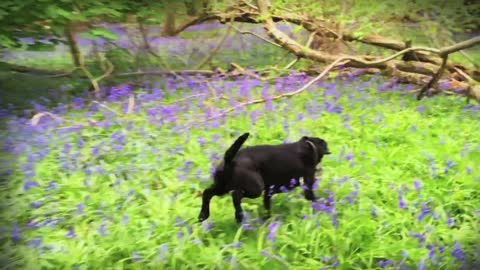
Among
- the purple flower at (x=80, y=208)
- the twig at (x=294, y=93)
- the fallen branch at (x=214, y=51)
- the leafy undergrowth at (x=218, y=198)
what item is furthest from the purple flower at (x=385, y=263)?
the fallen branch at (x=214, y=51)

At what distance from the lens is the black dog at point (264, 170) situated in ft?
2.86

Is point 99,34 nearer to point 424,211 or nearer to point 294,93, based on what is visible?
point 294,93

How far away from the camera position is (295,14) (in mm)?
1282

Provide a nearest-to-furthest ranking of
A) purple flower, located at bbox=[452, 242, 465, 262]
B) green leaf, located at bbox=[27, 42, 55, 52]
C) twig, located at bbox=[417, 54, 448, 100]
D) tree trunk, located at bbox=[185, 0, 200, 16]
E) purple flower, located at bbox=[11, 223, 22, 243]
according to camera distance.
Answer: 1. purple flower, located at bbox=[11, 223, 22, 243]
2. purple flower, located at bbox=[452, 242, 465, 262]
3. green leaf, located at bbox=[27, 42, 55, 52]
4. tree trunk, located at bbox=[185, 0, 200, 16]
5. twig, located at bbox=[417, 54, 448, 100]

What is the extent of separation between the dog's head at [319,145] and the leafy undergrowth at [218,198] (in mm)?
70

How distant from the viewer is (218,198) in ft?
3.07

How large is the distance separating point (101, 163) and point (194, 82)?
10.5 inches

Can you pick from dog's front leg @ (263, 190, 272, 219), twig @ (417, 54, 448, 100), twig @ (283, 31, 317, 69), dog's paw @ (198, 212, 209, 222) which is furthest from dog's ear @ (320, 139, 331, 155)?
twig @ (417, 54, 448, 100)

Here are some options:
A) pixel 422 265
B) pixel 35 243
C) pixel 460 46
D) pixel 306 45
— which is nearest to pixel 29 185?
pixel 35 243

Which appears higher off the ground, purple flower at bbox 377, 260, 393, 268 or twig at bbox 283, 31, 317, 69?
twig at bbox 283, 31, 317, 69

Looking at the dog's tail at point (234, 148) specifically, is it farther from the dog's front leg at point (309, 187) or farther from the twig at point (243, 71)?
the twig at point (243, 71)

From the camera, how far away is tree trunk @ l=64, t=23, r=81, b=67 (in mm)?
1055

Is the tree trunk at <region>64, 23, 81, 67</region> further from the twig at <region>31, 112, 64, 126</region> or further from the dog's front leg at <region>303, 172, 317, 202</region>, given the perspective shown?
the dog's front leg at <region>303, 172, 317, 202</region>

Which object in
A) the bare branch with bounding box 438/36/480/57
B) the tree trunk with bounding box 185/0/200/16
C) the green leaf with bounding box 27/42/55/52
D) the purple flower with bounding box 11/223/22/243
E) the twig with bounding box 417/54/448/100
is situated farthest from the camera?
the twig with bounding box 417/54/448/100
